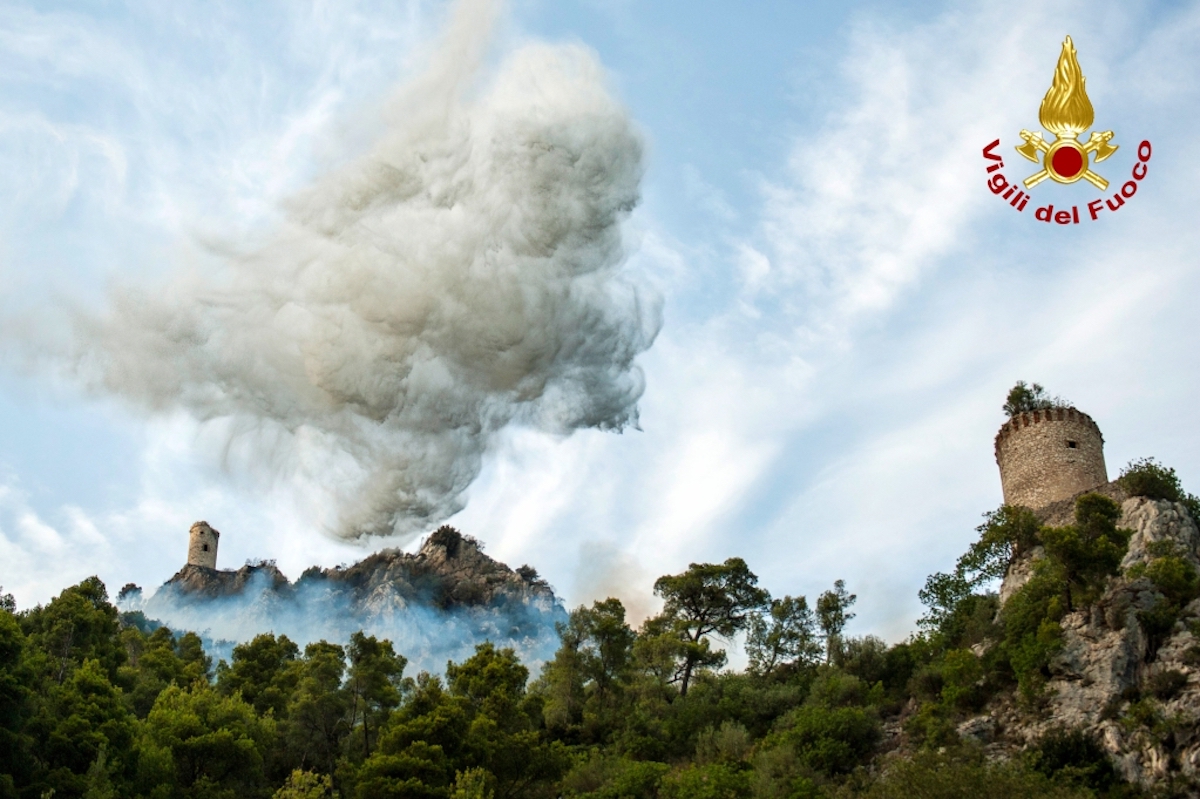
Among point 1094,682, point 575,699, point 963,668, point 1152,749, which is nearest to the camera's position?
point 1152,749

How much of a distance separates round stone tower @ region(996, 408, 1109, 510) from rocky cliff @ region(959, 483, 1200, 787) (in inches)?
258

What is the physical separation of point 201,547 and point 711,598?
5091 centimetres

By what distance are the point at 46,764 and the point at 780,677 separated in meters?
31.0

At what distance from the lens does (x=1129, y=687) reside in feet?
113

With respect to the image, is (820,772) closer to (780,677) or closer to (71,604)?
(780,677)

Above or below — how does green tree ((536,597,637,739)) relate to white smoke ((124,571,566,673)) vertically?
below

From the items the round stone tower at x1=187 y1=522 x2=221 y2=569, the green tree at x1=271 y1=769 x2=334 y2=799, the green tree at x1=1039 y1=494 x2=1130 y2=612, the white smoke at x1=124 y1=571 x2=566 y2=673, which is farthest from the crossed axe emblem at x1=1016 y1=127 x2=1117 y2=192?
the round stone tower at x1=187 y1=522 x2=221 y2=569

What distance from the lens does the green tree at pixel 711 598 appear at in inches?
2184

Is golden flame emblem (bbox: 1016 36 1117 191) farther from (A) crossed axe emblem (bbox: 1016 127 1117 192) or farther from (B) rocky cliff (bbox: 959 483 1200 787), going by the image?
(B) rocky cliff (bbox: 959 483 1200 787)

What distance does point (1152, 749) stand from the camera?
3147 centimetres

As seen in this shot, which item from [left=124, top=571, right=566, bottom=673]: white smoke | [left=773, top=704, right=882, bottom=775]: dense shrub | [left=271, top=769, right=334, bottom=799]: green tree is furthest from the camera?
[left=124, top=571, right=566, bottom=673]: white smoke

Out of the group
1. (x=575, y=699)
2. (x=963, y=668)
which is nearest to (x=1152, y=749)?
(x=963, y=668)

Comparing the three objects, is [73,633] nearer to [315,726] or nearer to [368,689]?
[315,726]

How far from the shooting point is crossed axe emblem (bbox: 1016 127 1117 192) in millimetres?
29297
